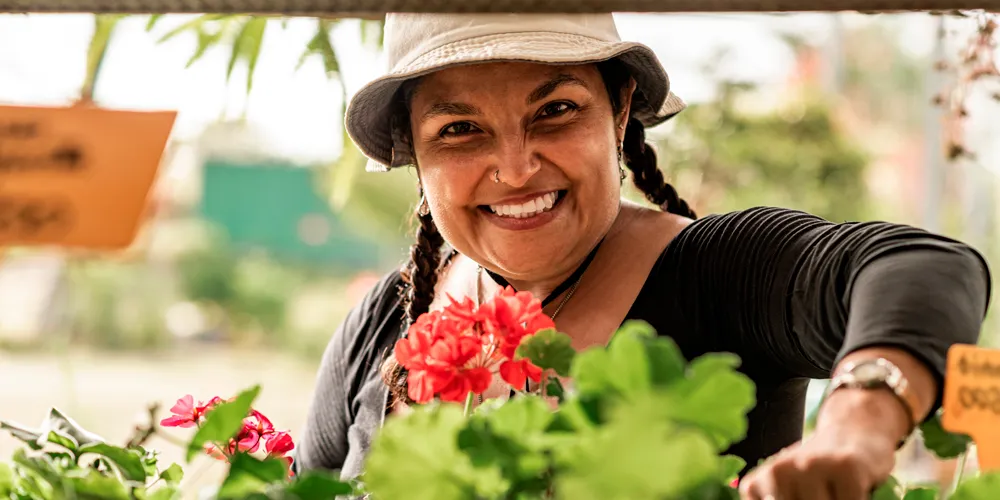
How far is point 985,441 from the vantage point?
48 centimetres

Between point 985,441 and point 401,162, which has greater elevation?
point 401,162

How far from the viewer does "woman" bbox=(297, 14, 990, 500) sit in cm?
74

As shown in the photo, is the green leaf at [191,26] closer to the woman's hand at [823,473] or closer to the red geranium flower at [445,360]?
the red geranium flower at [445,360]

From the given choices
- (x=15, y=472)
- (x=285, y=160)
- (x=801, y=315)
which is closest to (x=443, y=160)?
(x=801, y=315)

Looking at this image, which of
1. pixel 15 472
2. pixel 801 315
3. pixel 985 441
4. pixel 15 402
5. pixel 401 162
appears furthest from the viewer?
pixel 15 402

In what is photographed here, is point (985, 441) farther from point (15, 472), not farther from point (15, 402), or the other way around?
point (15, 402)

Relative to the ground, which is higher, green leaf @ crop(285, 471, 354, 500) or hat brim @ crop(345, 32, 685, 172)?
hat brim @ crop(345, 32, 685, 172)

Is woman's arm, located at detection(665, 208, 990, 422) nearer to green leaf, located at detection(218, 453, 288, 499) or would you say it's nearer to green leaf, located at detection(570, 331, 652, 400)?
green leaf, located at detection(570, 331, 652, 400)

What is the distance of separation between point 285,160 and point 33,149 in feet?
25.2

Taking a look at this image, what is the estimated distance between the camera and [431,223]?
4.06 ft

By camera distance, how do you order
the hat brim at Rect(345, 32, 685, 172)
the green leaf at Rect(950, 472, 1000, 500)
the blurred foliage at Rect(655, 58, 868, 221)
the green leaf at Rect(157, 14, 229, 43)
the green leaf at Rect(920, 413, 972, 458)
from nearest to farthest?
the green leaf at Rect(950, 472, 1000, 500)
the green leaf at Rect(920, 413, 972, 458)
the hat brim at Rect(345, 32, 685, 172)
the green leaf at Rect(157, 14, 229, 43)
the blurred foliage at Rect(655, 58, 868, 221)

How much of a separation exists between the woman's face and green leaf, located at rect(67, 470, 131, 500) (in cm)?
53

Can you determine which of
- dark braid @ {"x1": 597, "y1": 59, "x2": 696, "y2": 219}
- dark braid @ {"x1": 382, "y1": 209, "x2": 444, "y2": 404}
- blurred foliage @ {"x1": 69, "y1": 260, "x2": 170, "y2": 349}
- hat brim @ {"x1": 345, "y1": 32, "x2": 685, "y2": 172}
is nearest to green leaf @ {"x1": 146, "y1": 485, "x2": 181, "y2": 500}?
hat brim @ {"x1": 345, "y1": 32, "x2": 685, "y2": 172}

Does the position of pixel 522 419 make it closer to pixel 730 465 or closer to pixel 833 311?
pixel 730 465
